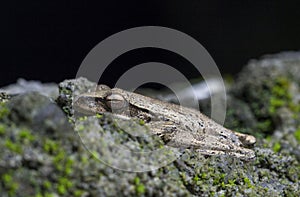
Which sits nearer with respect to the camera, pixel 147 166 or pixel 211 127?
pixel 147 166

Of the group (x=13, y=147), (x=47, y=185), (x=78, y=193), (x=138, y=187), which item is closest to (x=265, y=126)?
(x=138, y=187)

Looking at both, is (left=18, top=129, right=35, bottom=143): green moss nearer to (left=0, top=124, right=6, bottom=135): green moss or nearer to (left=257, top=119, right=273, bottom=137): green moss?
(left=0, top=124, right=6, bottom=135): green moss

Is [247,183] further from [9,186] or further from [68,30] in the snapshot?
[68,30]

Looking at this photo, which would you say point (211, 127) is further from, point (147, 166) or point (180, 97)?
point (180, 97)

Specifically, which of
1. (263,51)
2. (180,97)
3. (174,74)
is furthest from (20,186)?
(263,51)

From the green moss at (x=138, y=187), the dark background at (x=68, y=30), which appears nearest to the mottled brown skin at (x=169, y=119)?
the green moss at (x=138, y=187)

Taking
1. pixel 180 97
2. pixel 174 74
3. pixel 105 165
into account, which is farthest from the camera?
pixel 174 74

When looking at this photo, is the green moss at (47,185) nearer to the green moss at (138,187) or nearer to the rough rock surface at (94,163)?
the rough rock surface at (94,163)

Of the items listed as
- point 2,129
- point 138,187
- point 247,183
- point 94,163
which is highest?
point 247,183
